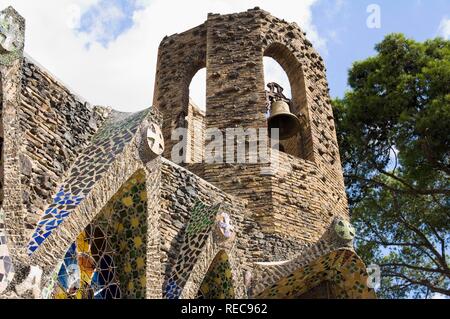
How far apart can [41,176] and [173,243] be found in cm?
164

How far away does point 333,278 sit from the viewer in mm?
6746

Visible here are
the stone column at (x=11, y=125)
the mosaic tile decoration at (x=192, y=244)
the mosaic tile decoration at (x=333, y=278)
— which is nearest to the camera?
the stone column at (x=11, y=125)

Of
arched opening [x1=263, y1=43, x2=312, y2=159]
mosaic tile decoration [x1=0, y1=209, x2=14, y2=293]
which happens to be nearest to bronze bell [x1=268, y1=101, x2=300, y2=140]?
arched opening [x1=263, y1=43, x2=312, y2=159]

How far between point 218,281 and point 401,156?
5.97 meters

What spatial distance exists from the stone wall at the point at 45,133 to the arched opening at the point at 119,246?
1.80 ft

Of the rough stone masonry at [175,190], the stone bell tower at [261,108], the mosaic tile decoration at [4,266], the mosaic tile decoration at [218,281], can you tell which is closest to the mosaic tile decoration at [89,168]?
the rough stone masonry at [175,190]

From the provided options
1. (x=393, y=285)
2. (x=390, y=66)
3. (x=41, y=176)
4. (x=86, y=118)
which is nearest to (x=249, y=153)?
(x=86, y=118)

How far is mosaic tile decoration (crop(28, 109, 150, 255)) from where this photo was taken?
4324 millimetres

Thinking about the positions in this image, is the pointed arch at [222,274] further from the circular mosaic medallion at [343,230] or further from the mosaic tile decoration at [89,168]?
the mosaic tile decoration at [89,168]

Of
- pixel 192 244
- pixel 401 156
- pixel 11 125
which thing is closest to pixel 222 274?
pixel 192 244

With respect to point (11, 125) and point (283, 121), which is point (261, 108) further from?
point (11, 125)

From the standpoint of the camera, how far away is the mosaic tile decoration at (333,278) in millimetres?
6477

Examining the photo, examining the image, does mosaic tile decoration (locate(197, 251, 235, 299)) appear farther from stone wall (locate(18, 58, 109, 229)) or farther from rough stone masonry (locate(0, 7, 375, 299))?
stone wall (locate(18, 58, 109, 229))

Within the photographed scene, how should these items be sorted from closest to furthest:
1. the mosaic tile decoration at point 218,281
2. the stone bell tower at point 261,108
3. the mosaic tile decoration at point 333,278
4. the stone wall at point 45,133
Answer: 1. the stone wall at point 45,133
2. the mosaic tile decoration at point 218,281
3. the mosaic tile decoration at point 333,278
4. the stone bell tower at point 261,108
